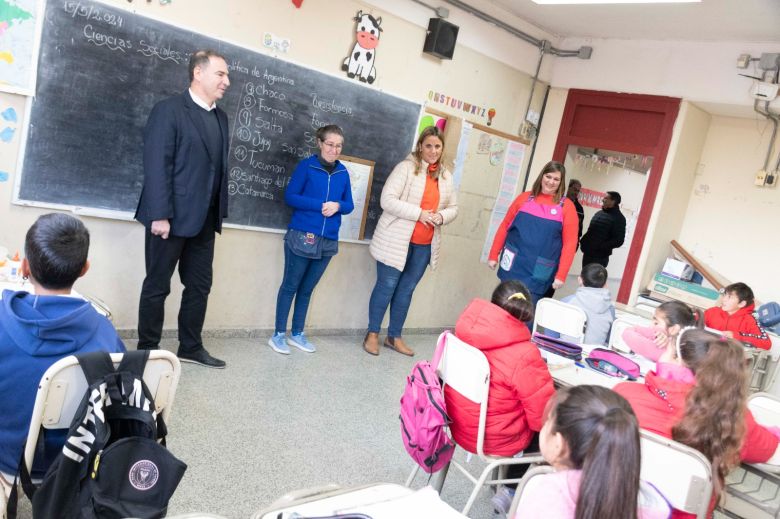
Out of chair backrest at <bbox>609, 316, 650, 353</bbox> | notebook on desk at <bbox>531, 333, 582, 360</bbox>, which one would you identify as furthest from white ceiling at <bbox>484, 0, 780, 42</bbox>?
notebook on desk at <bbox>531, 333, 582, 360</bbox>

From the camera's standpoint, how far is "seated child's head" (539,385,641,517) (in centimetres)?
130

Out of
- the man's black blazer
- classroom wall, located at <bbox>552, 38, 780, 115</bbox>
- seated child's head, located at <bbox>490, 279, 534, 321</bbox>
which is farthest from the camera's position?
classroom wall, located at <bbox>552, 38, 780, 115</bbox>

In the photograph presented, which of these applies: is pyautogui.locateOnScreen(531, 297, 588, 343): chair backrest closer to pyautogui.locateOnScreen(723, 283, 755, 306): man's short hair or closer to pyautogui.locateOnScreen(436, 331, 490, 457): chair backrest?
pyautogui.locateOnScreen(436, 331, 490, 457): chair backrest

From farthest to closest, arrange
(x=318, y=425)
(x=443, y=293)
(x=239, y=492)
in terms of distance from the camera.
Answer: (x=443, y=293) < (x=318, y=425) < (x=239, y=492)

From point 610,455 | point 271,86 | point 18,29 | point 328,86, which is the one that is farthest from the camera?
point 328,86

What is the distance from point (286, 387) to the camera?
3771mm

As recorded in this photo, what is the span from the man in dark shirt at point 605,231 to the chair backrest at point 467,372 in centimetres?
384

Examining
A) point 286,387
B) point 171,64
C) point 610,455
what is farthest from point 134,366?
point 171,64

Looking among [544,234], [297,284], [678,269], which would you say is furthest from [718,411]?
[678,269]

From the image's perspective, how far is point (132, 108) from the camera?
11.7 ft

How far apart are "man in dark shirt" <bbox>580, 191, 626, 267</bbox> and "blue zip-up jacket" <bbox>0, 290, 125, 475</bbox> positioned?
200 inches

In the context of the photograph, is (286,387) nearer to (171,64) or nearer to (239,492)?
(239,492)

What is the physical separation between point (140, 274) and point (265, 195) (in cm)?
92

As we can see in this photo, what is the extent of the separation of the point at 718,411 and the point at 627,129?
4.24 m
